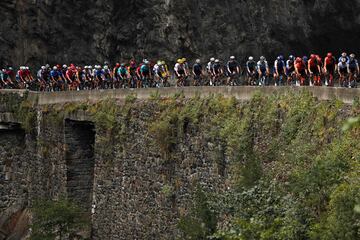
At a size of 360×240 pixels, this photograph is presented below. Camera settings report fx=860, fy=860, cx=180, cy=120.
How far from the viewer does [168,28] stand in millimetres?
61469

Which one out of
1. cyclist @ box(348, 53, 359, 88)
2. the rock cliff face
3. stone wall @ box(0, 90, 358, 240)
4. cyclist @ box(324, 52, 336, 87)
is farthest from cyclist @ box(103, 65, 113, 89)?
cyclist @ box(348, 53, 359, 88)

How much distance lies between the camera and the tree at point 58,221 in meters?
34.8

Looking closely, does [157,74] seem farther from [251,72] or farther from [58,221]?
[58,221]

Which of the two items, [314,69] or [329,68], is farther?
[314,69]

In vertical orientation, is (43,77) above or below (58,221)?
above

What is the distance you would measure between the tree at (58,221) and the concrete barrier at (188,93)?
15.7 ft

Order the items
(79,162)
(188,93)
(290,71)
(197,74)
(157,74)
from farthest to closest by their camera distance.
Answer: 1. (157,74)
2. (79,162)
3. (197,74)
4. (290,71)
5. (188,93)

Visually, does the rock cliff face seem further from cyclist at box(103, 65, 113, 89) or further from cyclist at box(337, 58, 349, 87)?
cyclist at box(337, 58, 349, 87)

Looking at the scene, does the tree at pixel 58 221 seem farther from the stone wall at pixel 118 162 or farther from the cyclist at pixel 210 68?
the cyclist at pixel 210 68

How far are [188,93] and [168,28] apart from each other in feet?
108

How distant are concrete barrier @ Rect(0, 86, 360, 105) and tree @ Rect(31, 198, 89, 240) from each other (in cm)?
478

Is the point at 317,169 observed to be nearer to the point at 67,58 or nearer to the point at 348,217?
the point at 348,217

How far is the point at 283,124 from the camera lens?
22.2m


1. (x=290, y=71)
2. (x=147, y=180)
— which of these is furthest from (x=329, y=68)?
(x=147, y=180)
